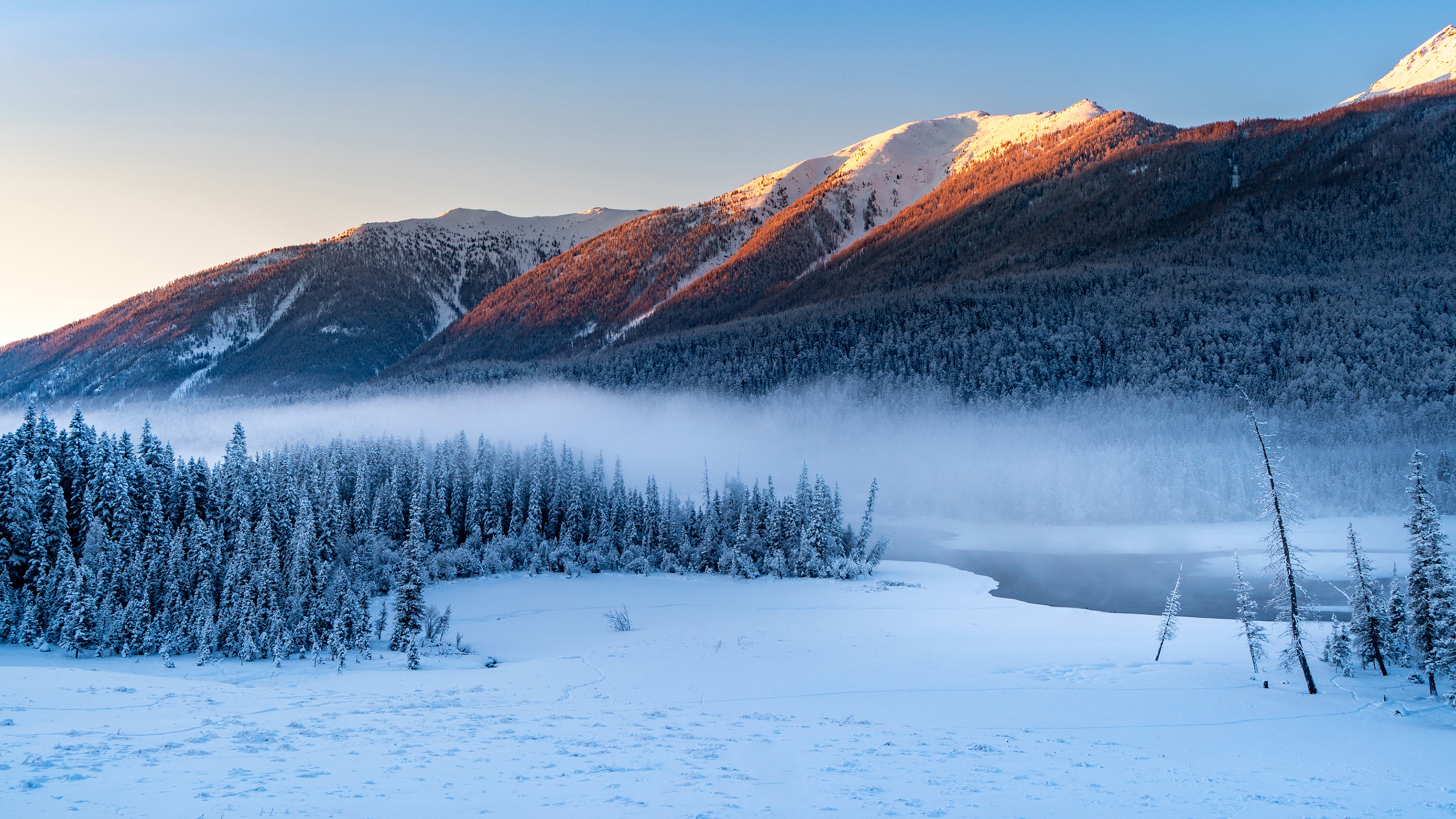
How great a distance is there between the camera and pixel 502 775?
1491cm

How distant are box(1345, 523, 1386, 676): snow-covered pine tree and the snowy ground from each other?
5.11ft

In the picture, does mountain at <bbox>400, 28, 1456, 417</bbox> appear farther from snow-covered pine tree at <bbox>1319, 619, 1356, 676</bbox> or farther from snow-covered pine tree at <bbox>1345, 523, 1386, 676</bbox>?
snow-covered pine tree at <bbox>1319, 619, 1356, 676</bbox>

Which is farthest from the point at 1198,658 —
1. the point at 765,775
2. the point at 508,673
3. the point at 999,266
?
the point at 999,266

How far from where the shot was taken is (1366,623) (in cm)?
2825

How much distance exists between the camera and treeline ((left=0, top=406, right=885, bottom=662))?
3841cm

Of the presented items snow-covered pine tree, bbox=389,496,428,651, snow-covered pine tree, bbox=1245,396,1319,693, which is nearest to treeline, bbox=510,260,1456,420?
snow-covered pine tree, bbox=1245,396,1319,693

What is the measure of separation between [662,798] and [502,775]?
10.3ft

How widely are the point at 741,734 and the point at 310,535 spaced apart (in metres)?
39.7

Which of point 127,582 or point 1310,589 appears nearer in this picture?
point 127,582

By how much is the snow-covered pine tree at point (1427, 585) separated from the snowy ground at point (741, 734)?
1357 millimetres

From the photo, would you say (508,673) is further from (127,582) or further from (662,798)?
(127,582)

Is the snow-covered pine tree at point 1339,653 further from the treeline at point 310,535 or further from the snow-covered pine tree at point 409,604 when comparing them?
the snow-covered pine tree at point 409,604

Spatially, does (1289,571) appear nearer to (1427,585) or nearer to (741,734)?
(1427,585)

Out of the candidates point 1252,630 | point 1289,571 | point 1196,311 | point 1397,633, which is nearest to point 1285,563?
point 1289,571
